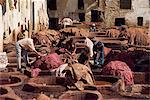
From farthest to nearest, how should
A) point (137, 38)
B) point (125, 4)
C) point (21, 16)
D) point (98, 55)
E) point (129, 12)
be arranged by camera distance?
point (125, 4) → point (129, 12) → point (21, 16) → point (137, 38) → point (98, 55)

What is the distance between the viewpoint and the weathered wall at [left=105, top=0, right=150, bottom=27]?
4219 cm

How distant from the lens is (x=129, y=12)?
1672 inches

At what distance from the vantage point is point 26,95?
12250 millimetres

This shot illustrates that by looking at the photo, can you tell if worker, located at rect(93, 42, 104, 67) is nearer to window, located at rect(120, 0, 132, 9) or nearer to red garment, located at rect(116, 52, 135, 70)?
red garment, located at rect(116, 52, 135, 70)

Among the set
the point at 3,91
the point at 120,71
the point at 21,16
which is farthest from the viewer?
the point at 21,16

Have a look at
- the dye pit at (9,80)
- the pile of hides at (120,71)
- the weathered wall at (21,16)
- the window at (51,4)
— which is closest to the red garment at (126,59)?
the pile of hides at (120,71)

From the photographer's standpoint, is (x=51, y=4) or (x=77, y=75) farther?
(x=51, y=4)

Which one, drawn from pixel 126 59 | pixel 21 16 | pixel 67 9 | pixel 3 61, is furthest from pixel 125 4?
pixel 3 61

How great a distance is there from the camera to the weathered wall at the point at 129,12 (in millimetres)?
42188

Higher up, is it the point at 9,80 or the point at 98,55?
the point at 98,55

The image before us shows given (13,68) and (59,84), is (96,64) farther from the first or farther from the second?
(59,84)

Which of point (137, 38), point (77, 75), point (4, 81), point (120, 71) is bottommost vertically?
point (4, 81)

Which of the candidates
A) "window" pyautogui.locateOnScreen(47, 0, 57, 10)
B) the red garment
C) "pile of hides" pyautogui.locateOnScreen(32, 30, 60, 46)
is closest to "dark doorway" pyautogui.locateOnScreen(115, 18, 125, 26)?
"window" pyautogui.locateOnScreen(47, 0, 57, 10)

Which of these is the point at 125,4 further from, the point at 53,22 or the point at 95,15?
the point at 53,22
